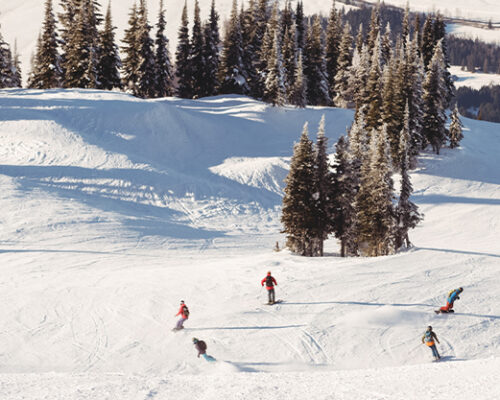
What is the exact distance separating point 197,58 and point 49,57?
58.1 ft

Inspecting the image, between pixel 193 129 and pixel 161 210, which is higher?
pixel 193 129

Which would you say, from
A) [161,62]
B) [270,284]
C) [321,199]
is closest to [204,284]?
[270,284]

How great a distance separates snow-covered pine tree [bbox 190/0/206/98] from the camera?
224ft

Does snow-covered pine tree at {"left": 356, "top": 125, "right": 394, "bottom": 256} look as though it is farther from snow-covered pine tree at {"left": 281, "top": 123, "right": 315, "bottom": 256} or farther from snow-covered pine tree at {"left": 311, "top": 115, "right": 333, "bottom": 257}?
snow-covered pine tree at {"left": 281, "top": 123, "right": 315, "bottom": 256}

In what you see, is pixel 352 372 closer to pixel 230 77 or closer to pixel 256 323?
pixel 256 323

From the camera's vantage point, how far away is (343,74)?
69.9 meters

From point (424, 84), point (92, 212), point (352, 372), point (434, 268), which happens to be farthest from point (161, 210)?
point (424, 84)

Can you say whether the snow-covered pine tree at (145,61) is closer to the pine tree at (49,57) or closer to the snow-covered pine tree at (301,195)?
the pine tree at (49,57)

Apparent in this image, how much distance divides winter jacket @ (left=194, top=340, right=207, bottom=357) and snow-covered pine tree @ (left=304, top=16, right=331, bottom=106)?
55.4 m

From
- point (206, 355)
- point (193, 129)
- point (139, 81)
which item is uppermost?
point (139, 81)

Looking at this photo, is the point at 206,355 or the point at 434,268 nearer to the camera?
the point at 206,355

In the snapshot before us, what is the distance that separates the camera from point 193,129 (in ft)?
185

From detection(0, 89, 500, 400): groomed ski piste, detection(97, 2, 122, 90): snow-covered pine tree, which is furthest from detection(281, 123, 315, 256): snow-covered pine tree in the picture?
detection(97, 2, 122, 90): snow-covered pine tree

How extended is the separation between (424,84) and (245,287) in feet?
132
